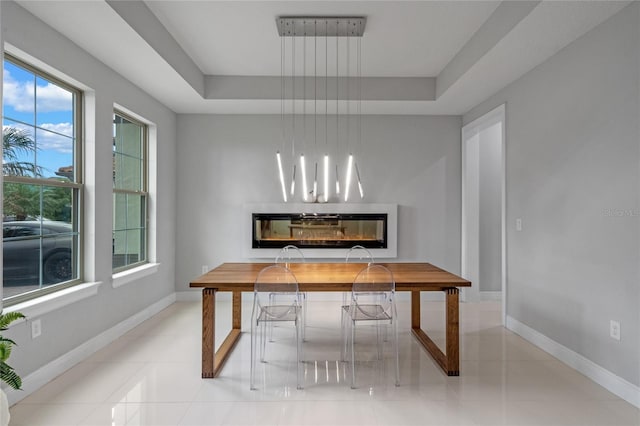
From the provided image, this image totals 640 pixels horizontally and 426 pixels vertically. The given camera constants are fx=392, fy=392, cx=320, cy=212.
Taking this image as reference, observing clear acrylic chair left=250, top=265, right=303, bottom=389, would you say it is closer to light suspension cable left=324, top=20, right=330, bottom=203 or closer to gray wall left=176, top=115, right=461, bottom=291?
light suspension cable left=324, top=20, right=330, bottom=203

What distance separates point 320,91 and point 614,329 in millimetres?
3656

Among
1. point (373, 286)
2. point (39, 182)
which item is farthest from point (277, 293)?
point (39, 182)

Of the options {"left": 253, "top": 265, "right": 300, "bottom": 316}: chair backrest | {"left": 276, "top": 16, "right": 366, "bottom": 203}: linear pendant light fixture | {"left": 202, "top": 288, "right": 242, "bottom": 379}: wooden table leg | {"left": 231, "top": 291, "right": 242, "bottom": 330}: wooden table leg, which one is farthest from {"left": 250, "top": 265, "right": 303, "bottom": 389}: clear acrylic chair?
{"left": 276, "top": 16, "right": 366, "bottom": 203}: linear pendant light fixture

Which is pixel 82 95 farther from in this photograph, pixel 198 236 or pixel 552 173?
pixel 552 173

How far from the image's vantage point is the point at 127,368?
309 centimetres

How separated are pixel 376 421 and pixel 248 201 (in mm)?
3653

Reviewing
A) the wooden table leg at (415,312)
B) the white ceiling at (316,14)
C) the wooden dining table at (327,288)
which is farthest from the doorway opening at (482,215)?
the wooden dining table at (327,288)

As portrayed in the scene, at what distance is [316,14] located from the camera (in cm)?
327

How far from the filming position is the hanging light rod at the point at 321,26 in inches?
130

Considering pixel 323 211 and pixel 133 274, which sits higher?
pixel 323 211

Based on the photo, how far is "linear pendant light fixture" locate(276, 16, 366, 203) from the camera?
340 centimetres

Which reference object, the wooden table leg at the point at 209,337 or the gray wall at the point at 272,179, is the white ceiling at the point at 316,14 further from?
the wooden table leg at the point at 209,337

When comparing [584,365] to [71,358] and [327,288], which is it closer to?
[327,288]

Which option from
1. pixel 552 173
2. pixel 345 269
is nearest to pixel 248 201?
pixel 345 269
